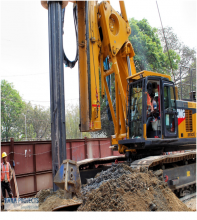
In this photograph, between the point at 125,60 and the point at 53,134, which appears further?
the point at 125,60

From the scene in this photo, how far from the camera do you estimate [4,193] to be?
7117 mm

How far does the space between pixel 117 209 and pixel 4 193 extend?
4.38 meters

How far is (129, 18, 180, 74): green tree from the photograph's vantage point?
60.0 ft

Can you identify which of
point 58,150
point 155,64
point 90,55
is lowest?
point 58,150

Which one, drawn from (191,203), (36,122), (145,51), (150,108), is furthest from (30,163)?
(36,122)

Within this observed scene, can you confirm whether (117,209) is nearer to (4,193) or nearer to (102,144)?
(4,193)

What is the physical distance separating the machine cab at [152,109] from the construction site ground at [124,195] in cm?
129

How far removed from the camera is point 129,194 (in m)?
4.46

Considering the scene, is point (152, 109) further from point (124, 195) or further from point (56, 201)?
point (56, 201)

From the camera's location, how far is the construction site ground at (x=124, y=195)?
423 centimetres

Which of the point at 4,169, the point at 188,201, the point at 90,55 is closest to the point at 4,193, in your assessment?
the point at 4,169

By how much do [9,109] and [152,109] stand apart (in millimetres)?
25824

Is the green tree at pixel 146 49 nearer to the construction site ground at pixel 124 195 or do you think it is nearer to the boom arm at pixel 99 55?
the boom arm at pixel 99 55

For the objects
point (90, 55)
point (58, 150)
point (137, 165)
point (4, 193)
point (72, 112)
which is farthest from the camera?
point (72, 112)
